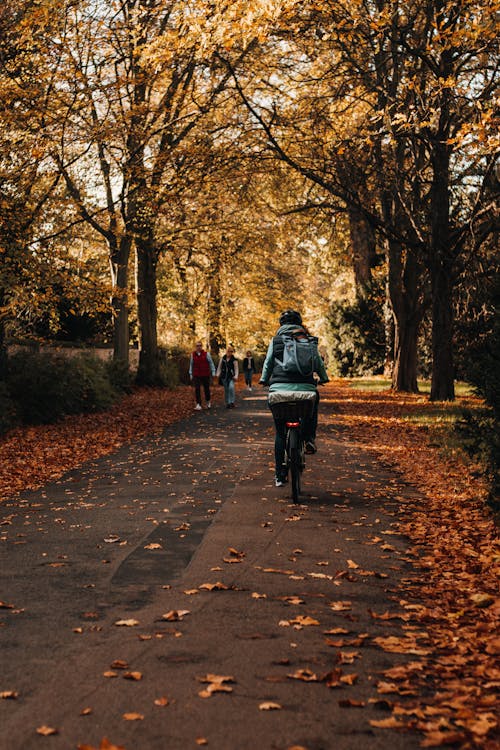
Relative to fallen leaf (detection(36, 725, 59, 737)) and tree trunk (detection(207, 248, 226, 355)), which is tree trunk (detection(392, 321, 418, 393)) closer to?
tree trunk (detection(207, 248, 226, 355))

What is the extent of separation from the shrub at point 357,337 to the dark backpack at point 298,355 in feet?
104

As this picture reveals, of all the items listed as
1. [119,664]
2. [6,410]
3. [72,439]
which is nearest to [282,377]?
[119,664]

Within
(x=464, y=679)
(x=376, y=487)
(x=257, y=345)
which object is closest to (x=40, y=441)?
(x=376, y=487)

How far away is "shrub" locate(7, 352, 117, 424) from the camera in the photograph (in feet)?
67.3

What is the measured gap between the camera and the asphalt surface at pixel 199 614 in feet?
12.9

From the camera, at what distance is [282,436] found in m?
10.2

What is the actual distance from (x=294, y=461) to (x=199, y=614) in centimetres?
431

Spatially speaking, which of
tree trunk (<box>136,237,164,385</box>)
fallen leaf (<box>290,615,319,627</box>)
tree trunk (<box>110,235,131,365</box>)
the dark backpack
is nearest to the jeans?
tree trunk (<box>110,235,131,365</box>)

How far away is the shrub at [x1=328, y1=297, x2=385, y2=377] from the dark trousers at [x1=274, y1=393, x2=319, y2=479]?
103 feet

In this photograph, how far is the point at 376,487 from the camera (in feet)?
36.9

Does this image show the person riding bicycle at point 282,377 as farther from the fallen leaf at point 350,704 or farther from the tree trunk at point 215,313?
the tree trunk at point 215,313

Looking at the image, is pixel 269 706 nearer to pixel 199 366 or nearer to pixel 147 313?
pixel 199 366

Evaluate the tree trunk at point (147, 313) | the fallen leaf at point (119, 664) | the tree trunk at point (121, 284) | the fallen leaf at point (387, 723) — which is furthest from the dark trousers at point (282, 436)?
the tree trunk at point (147, 313)

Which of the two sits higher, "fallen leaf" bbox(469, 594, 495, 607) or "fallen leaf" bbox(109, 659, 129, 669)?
"fallen leaf" bbox(109, 659, 129, 669)
